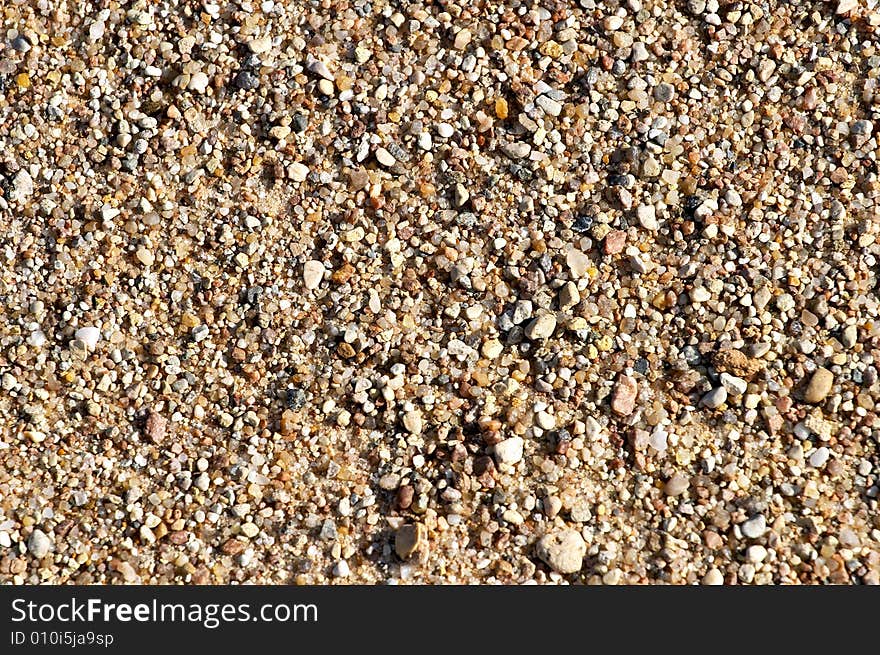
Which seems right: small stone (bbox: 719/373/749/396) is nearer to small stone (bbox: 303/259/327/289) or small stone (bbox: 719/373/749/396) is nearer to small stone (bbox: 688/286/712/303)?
small stone (bbox: 688/286/712/303)

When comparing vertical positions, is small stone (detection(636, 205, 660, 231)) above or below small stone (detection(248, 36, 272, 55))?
below

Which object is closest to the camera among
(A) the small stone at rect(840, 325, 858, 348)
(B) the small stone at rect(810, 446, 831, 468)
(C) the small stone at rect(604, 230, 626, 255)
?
(B) the small stone at rect(810, 446, 831, 468)

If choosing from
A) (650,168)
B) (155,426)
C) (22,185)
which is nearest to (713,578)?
(650,168)

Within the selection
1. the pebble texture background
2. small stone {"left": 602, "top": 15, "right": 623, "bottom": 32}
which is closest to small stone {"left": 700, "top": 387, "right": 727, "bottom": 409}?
the pebble texture background

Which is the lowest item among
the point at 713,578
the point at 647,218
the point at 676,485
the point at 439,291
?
the point at 713,578

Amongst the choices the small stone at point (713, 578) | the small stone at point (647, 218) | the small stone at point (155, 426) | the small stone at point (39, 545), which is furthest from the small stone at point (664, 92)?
the small stone at point (39, 545)

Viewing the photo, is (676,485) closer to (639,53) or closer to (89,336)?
(639,53)

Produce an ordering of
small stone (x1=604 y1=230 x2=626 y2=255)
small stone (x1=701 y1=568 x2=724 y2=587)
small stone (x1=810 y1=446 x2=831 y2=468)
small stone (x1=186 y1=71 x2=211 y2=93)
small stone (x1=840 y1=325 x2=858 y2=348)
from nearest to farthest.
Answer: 1. small stone (x1=701 y1=568 x2=724 y2=587)
2. small stone (x1=810 y1=446 x2=831 y2=468)
3. small stone (x1=840 y1=325 x2=858 y2=348)
4. small stone (x1=604 y1=230 x2=626 y2=255)
5. small stone (x1=186 y1=71 x2=211 y2=93)
